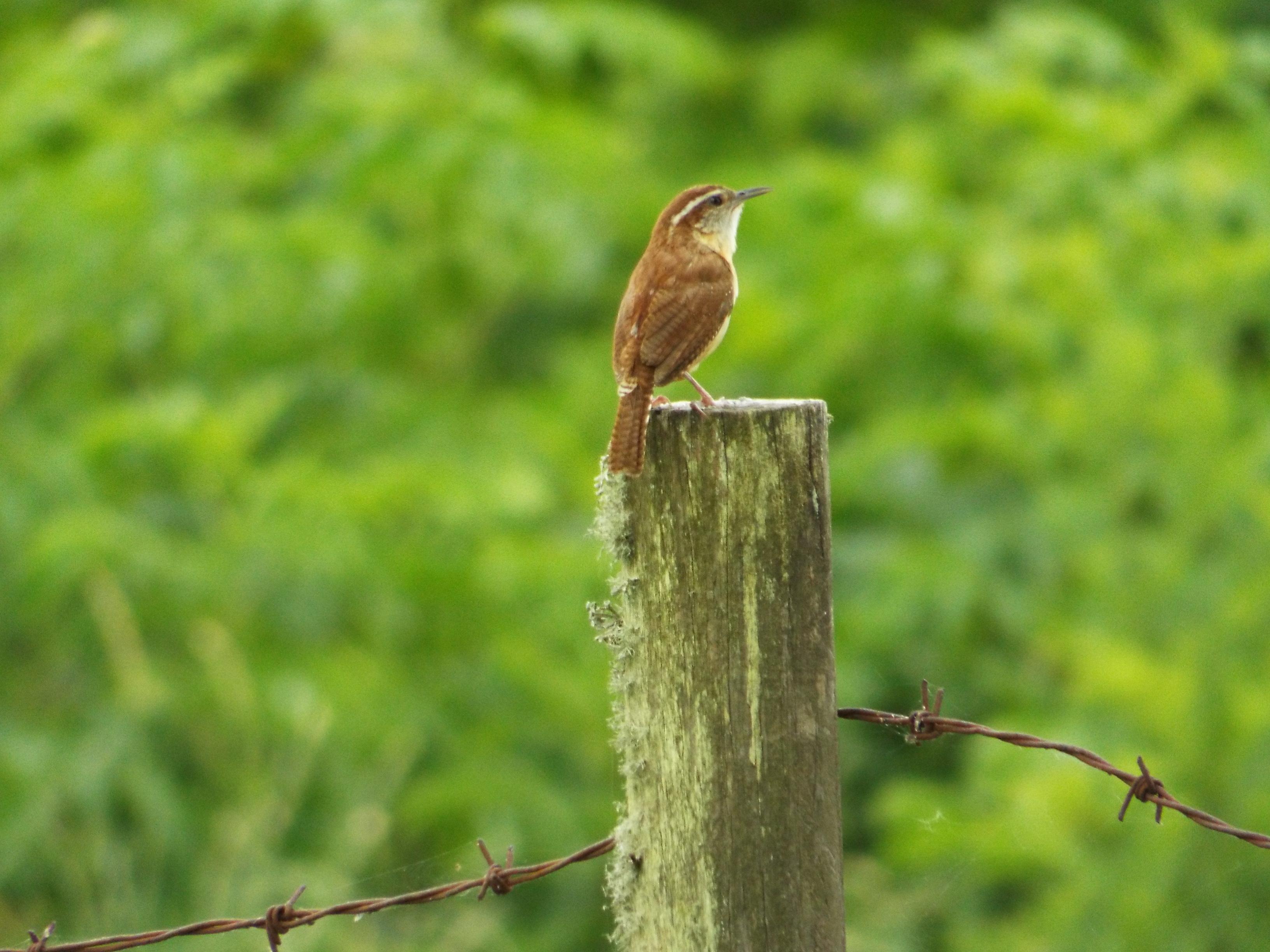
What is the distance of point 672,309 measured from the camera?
337 cm

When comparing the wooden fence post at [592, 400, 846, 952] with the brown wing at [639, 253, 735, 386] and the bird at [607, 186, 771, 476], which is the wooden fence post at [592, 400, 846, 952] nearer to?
the bird at [607, 186, 771, 476]

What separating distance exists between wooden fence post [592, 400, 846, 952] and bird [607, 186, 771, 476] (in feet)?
2.06

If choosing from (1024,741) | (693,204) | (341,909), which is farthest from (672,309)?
(341,909)

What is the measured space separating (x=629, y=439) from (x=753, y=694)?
0.47 m

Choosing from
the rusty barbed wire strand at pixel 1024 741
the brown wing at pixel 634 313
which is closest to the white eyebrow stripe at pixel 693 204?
the brown wing at pixel 634 313

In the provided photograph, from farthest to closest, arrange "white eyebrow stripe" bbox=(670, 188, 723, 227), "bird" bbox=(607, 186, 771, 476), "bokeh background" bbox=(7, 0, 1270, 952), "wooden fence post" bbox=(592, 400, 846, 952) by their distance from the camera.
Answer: "bokeh background" bbox=(7, 0, 1270, 952)
"white eyebrow stripe" bbox=(670, 188, 723, 227)
"bird" bbox=(607, 186, 771, 476)
"wooden fence post" bbox=(592, 400, 846, 952)

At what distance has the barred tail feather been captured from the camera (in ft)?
7.52

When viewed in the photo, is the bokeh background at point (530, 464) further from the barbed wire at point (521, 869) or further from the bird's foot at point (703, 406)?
the bird's foot at point (703, 406)

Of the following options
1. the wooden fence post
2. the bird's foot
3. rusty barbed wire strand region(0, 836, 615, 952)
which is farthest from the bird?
rusty barbed wire strand region(0, 836, 615, 952)

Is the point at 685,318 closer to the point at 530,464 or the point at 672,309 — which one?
the point at 672,309

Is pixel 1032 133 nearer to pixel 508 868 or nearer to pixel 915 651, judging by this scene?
pixel 915 651

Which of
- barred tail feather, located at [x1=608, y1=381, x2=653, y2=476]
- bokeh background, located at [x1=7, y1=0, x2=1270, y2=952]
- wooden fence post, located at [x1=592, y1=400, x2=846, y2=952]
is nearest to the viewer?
wooden fence post, located at [x1=592, y1=400, x2=846, y2=952]

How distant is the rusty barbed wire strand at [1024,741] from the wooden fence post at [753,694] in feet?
0.70

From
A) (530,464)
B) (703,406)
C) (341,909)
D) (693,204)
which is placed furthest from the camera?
(530,464)
